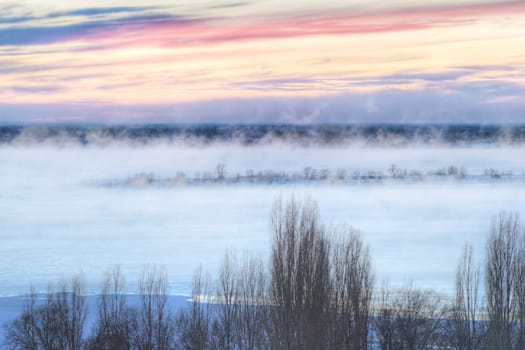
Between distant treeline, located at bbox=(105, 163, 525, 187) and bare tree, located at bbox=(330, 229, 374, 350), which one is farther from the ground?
distant treeline, located at bbox=(105, 163, 525, 187)

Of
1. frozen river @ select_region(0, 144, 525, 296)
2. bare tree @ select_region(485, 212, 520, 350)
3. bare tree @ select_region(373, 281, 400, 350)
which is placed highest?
frozen river @ select_region(0, 144, 525, 296)

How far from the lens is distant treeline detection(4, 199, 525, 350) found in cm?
A: 1642

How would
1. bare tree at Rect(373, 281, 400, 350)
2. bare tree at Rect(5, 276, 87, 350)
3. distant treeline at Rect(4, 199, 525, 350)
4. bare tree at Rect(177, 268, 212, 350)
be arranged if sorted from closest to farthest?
distant treeline at Rect(4, 199, 525, 350) < bare tree at Rect(373, 281, 400, 350) < bare tree at Rect(177, 268, 212, 350) < bare tree at Rect(5, 276, 87, 350)

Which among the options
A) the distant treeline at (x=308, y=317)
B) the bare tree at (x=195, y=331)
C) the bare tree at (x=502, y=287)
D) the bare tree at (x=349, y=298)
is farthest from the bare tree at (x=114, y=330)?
the bare tree at (x=502, y=287)

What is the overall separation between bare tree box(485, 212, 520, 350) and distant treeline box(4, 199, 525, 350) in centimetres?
2

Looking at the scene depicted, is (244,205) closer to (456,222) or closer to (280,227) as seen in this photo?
(456,222)

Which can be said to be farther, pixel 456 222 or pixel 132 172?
pixel 132 172

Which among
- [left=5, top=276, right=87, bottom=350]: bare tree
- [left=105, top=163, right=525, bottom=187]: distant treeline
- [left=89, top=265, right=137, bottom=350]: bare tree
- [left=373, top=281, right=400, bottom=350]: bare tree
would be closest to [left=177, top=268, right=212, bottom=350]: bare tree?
[left=89, top=265, right=137, bottom=350]: bare tree

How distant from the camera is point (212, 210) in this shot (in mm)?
58719

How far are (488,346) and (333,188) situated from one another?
53.3 m

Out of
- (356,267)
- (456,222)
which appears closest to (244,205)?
(456,222)

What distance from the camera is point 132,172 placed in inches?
3455

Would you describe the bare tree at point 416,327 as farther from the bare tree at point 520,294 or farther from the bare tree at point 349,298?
the bare tree at point 520,294

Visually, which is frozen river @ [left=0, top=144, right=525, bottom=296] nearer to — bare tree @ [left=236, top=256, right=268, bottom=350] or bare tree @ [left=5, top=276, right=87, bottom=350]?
bare tree @ [left=236, top=256, right=268, bottom=350]
